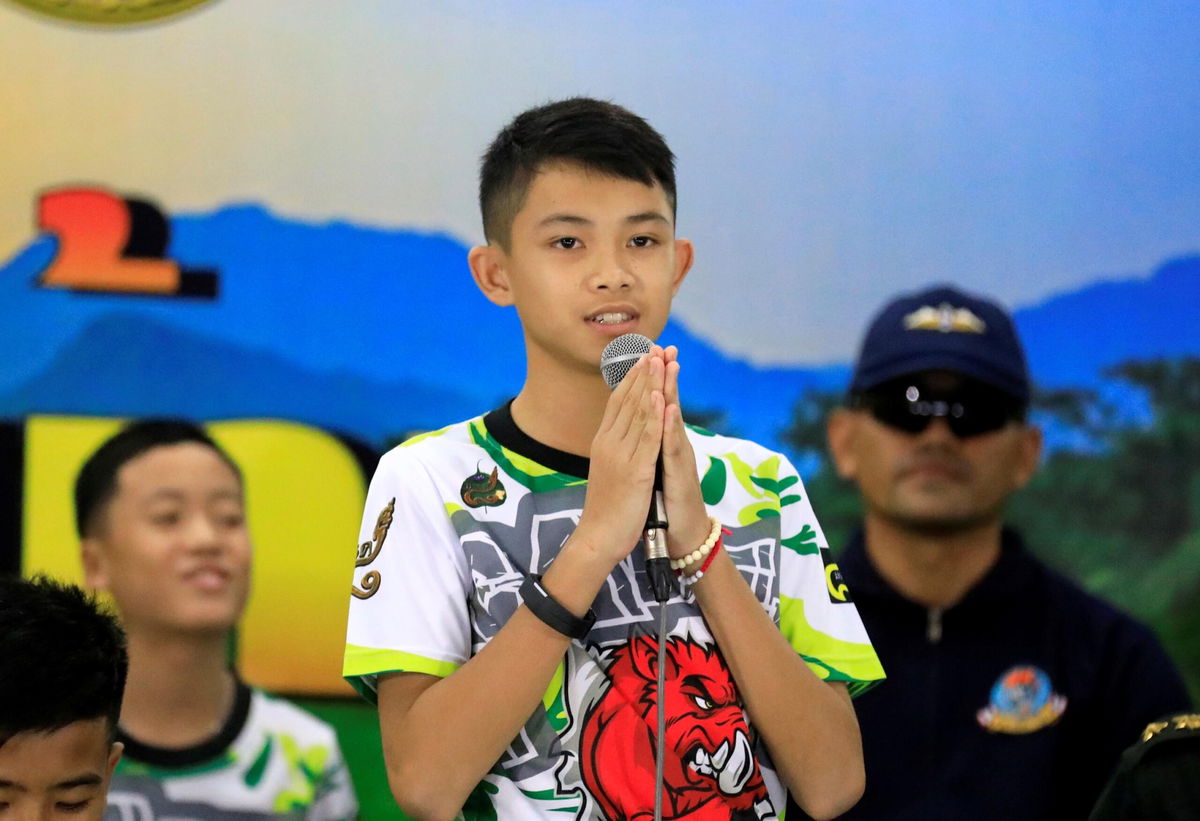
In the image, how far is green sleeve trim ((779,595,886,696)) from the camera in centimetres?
173

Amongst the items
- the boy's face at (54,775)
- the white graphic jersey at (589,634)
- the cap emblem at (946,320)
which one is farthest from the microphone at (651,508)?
the cap emblem at (946,320)

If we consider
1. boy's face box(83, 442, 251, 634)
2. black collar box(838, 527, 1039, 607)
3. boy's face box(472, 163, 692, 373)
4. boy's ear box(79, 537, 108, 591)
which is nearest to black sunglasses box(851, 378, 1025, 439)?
black collar box(838, 527, 1039, 607)

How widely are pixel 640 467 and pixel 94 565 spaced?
2.13 m

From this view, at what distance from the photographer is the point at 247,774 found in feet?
10.1

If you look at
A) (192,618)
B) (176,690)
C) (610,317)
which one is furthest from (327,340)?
(610,317)

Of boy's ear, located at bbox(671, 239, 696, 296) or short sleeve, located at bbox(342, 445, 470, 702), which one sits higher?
boy's ear, located at bbox(671, 239, 696, 296)

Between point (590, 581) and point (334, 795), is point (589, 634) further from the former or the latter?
point (334, 795)

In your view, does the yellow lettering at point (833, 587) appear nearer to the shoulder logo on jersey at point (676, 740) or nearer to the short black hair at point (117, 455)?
the shoulder logo on jersey at point (676, 740)

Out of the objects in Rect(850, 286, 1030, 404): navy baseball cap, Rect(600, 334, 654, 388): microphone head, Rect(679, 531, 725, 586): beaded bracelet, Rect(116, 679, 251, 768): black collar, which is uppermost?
Rect(850, 286, 1030, 404): navy baseball cap

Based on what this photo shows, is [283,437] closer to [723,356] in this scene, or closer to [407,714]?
[723,356]

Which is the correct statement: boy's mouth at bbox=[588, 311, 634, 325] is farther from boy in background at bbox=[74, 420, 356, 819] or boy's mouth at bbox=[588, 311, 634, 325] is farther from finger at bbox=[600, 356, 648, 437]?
boy in background at bbox=[74, 420, 356, 819]

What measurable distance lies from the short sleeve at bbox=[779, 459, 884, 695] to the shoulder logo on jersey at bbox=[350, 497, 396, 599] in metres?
0.50

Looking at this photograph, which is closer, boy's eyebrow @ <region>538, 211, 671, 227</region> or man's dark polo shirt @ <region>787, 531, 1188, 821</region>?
boy's eyebrow @ <region>538, 211, 671, 227</region>

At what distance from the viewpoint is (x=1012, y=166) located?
3352 mm
